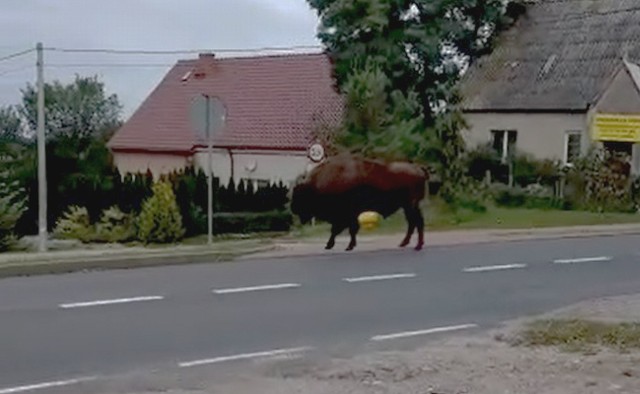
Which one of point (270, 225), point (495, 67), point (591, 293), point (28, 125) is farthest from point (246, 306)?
point (28, 125)

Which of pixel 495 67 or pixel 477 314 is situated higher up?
pixel 495 67

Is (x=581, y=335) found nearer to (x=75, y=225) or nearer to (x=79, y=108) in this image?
(x=75, y=225)

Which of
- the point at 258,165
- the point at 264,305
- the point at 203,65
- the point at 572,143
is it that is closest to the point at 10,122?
the point at 203,65

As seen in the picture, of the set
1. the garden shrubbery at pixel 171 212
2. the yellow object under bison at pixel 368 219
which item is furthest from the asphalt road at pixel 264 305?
the garden shrubbery at pixel 171 212

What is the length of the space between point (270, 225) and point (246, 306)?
1425 cm

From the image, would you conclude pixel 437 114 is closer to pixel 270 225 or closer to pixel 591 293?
pixel 270 225

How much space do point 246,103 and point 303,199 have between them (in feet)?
75.7

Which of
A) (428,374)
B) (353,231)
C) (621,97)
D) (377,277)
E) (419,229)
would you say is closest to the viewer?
(428,374)

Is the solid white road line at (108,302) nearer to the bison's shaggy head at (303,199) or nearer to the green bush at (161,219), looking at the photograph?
the bison's shaggy head at (303,199)

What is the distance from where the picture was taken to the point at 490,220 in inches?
1072

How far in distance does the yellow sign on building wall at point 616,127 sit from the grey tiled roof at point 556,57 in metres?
1.34

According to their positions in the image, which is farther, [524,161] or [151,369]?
[524,161]

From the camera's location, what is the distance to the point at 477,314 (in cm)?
1294

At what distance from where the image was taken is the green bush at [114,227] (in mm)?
25500
